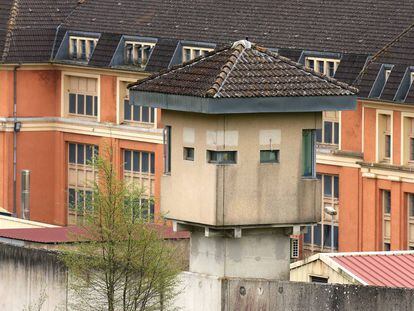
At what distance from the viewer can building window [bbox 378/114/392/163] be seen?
4301 inches

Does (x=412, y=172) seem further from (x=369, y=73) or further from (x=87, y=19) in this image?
(x=87, y=19)

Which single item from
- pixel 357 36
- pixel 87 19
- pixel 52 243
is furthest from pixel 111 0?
pixel 52 243

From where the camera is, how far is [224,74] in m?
53.7

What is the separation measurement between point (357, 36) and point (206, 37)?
32.6 feet

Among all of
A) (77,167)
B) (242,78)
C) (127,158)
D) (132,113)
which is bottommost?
(77,167)

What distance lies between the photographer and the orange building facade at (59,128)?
415 feet

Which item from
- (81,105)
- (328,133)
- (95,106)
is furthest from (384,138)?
(81,105)

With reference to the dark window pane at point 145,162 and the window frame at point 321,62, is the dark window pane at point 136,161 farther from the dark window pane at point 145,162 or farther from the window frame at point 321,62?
the window frame at point 321,62

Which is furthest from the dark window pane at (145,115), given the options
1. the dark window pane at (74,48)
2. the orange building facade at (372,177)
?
the orange building facade at (372,177)

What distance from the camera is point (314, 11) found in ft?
382

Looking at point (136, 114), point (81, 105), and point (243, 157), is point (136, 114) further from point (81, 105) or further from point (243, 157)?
point (243, 157)

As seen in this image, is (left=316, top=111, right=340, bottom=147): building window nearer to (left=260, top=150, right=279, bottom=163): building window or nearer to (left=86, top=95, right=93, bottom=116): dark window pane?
(left=86, top=95, right=93, bottom=116): dark window pane

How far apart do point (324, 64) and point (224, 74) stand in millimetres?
58868

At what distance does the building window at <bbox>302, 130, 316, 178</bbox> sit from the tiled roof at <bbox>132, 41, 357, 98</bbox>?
906mm
